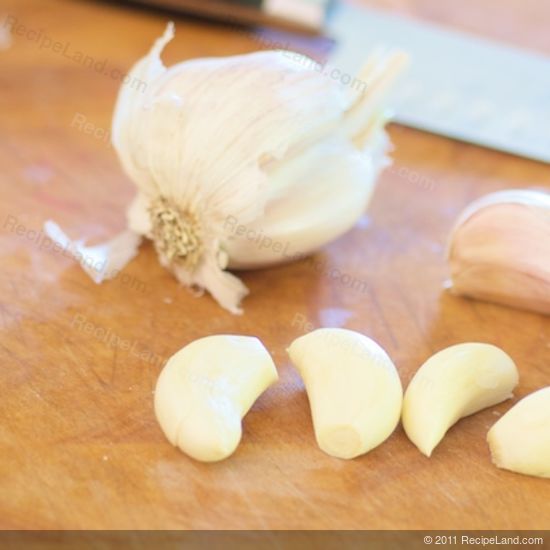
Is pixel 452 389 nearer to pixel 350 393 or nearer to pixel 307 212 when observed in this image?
pixel 350 393

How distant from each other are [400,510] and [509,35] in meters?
1.26

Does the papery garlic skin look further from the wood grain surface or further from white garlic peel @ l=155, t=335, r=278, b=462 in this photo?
white garlic peel @ l=155, t=335, r=278, b=462

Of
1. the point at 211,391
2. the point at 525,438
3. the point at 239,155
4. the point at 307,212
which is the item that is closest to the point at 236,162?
the point at 239,155

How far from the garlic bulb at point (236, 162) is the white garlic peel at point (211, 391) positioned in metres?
0.17

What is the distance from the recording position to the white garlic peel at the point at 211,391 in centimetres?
83

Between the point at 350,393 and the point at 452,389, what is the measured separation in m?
0.10

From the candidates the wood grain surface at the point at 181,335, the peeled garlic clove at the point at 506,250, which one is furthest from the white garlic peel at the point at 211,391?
the peeled garlic clove at the point at 506,250

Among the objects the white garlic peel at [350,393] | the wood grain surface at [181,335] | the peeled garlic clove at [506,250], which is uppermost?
the peeled garlic clove at [506,250]

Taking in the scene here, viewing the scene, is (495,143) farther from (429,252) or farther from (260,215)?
(260,215)

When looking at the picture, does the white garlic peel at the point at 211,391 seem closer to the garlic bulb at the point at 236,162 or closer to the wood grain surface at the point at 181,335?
the wood grain surface at the point at 181,335

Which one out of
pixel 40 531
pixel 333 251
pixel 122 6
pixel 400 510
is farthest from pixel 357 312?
pixel 122 6

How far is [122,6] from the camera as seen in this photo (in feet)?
5.78

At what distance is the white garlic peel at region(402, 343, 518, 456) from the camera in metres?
0.88

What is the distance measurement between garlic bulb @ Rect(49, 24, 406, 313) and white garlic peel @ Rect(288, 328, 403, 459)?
0.62 feet
